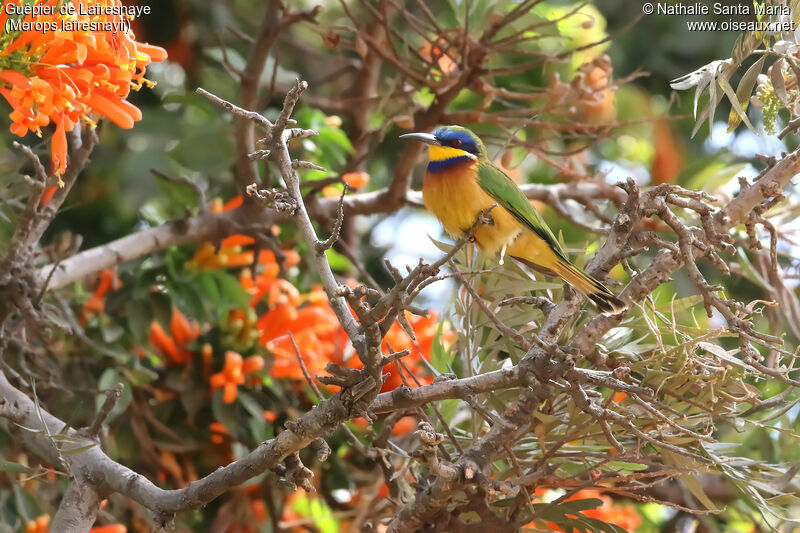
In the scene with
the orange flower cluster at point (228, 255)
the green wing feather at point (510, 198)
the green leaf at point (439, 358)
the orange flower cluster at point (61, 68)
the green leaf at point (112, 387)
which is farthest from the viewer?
the orange flower cluster at point (228, 255)

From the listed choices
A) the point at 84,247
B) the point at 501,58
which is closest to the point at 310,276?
the point at 84,247

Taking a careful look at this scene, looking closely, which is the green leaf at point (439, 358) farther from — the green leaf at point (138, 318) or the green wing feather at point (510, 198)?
the green leaf at point (138, 318)

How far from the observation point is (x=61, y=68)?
1.73 m

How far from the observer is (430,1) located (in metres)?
4.37

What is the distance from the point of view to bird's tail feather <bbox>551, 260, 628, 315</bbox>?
1.75m

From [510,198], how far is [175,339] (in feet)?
3.69

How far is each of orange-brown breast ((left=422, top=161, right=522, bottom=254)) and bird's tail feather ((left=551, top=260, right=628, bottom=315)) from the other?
1.03 ft

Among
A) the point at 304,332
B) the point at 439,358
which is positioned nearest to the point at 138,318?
the point at 304,332

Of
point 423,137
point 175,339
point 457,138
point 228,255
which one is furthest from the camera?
point 228,255

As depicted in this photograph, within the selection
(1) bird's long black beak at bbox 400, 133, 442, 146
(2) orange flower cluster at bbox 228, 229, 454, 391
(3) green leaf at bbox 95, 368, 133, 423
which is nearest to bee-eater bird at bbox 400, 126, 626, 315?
(1) bird's long black beak at bbox 400, 133, 442, 146

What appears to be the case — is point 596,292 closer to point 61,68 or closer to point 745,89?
point 745,89

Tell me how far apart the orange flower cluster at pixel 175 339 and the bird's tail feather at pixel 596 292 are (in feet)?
4.24

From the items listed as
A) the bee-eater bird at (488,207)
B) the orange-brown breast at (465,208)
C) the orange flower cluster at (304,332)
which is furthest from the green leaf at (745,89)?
the orange flower cluster at (304,332)

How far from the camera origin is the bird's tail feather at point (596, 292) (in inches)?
68.8
